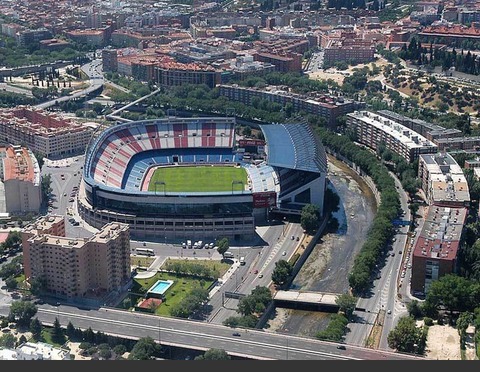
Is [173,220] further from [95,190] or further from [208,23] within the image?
[208,23]

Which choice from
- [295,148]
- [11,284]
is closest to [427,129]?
[295,148]

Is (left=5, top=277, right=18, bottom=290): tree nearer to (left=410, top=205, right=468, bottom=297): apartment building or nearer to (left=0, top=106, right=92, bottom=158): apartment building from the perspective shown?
(left=410, top=205, right=468, bottom=297): apartment building

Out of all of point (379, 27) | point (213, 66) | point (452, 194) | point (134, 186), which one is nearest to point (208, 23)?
point (379, 27)

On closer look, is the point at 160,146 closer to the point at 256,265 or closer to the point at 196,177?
the point at 196,177

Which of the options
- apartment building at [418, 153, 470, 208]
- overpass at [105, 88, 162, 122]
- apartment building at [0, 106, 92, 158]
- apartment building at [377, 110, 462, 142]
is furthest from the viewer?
overpass at [105, 88, 162, 122]

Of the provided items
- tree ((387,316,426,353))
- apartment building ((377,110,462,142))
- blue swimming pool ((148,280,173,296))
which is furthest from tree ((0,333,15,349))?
apartment building ((377,110,462,142))

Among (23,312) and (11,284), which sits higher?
(23,312)
